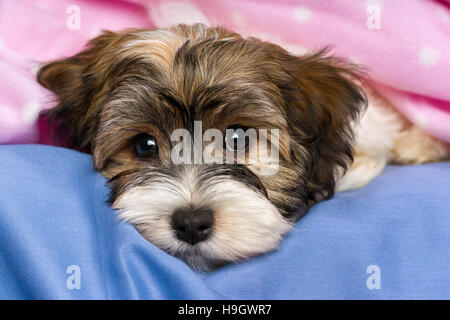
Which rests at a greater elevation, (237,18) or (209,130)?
(237,18)

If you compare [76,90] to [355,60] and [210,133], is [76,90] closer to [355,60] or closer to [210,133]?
[210,133]

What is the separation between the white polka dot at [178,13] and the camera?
9.12 feet

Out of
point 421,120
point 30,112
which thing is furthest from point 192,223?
point 421,120

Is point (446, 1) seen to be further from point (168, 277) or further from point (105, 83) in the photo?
point (168, 277)

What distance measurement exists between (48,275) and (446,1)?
A: 214 centimetres

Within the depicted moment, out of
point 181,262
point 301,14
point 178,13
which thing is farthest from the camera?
point 178,13

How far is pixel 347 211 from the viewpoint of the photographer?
2053 millimetres

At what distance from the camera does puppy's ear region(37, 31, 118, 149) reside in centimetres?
224

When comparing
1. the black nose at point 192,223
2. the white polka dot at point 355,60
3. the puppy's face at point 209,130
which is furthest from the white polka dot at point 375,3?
the black nose at point 192,223

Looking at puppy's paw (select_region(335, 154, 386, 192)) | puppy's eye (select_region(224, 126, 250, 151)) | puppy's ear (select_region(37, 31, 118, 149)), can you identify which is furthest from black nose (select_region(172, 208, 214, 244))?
puppy's paw (select_region(335, 154, 386, 192))

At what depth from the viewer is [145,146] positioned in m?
2.09

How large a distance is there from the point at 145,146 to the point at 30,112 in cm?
63

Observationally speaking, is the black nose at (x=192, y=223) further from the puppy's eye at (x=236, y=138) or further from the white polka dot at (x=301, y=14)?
the white polka dot at (x=301, y=14)
